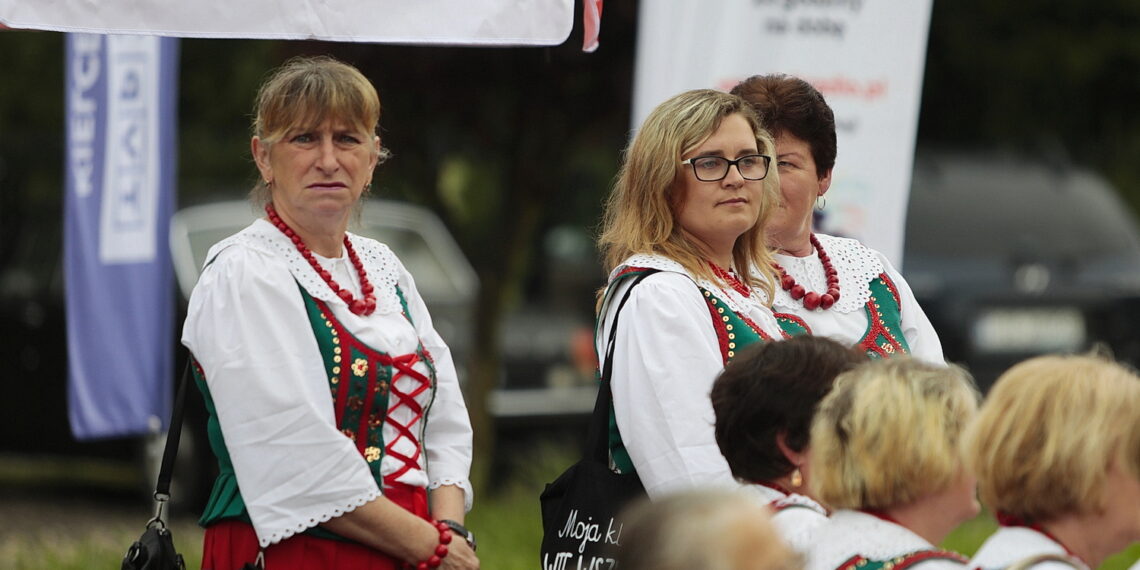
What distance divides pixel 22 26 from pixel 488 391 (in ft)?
17.9

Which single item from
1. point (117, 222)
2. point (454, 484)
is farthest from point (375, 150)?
point (117, 222)

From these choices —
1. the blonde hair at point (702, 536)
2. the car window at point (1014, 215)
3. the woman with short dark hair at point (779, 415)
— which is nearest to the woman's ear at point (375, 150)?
the woman with short dark hair at point (779, 415)

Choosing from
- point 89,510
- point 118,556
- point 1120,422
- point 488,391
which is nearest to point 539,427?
→ point 488,391

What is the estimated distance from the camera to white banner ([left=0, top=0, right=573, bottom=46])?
326cm

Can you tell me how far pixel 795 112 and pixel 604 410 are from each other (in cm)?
89

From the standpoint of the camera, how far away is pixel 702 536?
220 centimetres

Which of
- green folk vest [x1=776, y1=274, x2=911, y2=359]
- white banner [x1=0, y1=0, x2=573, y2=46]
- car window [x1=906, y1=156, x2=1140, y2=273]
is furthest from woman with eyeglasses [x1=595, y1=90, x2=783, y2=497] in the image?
car window [x1=906, y1=156, x2=1140, y2=273]

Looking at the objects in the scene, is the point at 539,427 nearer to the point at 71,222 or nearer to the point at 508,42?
the point at 71,222

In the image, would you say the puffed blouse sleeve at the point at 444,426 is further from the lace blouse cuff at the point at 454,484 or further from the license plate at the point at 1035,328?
Answer: the license plate at the point at 1035,328

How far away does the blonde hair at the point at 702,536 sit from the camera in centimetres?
219

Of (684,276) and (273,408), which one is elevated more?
(684,276)

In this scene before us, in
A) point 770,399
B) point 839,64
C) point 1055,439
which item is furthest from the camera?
point 839,64

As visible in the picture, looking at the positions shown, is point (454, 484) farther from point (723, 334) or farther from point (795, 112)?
point (795, 112)

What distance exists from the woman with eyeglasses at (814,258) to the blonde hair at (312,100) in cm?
91
